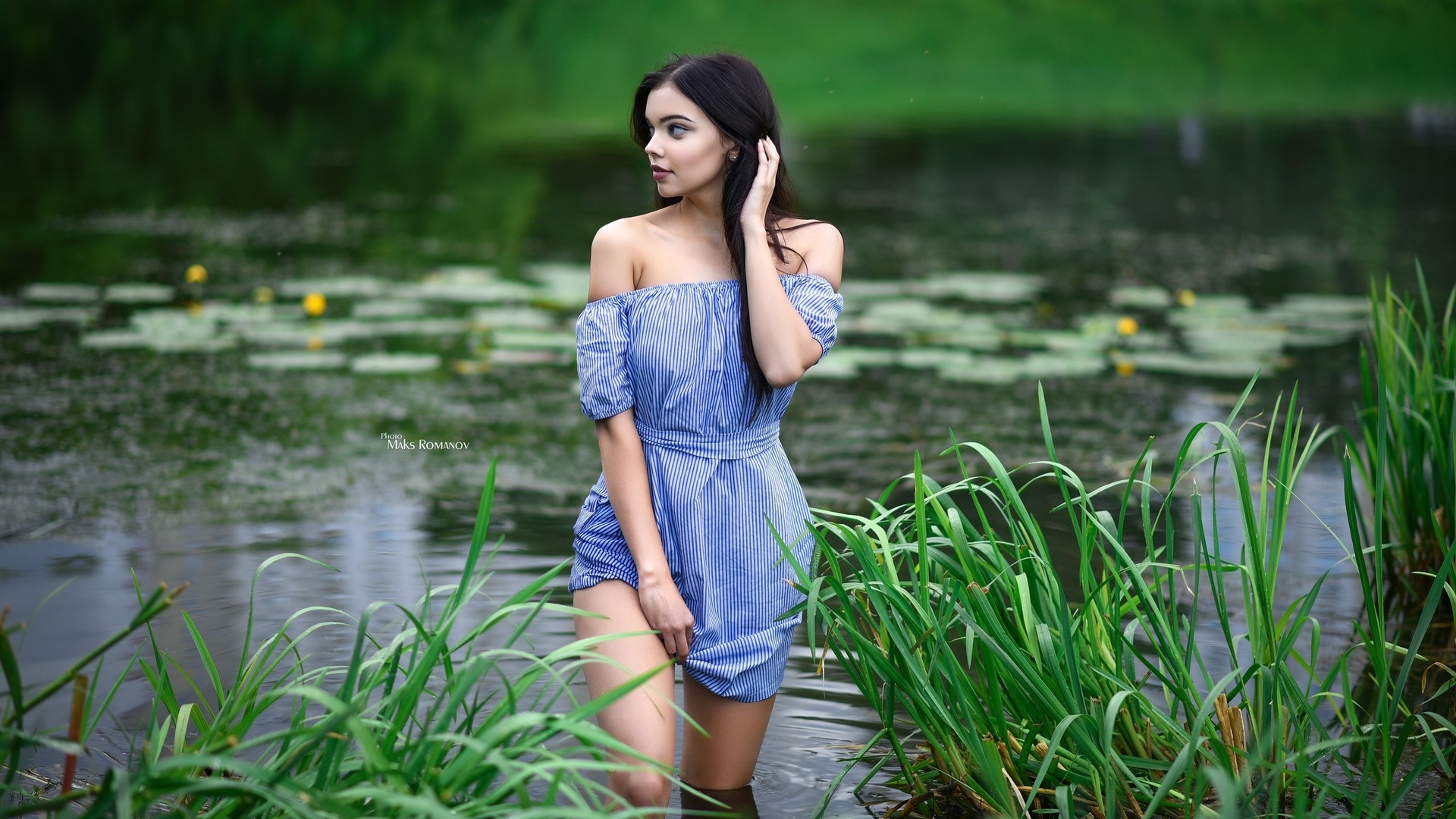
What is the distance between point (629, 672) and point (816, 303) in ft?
2.07

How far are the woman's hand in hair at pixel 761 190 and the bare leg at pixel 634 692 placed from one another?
1.83ft

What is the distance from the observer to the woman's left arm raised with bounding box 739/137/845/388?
2.10 metres

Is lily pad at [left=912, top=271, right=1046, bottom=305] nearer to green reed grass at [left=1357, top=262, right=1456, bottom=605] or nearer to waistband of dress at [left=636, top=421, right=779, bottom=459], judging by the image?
green reed grass at [left=1357, top=262, right=1456, bottom=605]

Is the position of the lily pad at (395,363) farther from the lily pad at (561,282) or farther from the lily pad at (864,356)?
the lily pad at (864,356)

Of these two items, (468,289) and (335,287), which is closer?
(335,287)

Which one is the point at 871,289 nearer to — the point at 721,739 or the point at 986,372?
the point at 986,372

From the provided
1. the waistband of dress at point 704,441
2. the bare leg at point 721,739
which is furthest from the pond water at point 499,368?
the waistband of dress at point 704,441

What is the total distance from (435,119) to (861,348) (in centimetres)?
969

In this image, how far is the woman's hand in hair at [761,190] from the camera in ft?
6.96

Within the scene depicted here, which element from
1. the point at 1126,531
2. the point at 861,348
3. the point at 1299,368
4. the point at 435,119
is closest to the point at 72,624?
the point at 1126,531

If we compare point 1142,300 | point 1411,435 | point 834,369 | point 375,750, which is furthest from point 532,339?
point 375,750

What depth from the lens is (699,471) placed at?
2146 millimetres

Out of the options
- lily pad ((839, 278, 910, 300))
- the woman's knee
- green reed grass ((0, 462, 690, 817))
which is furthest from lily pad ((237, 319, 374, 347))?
the woman's knee

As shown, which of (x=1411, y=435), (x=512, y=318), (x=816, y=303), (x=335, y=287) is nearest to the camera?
(x=816, y=303)
